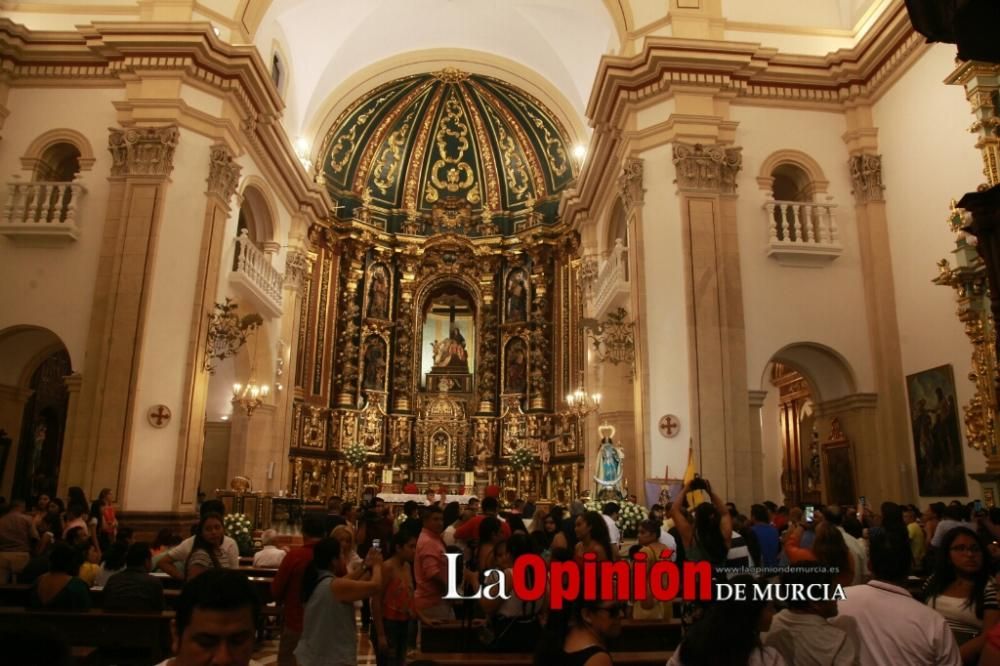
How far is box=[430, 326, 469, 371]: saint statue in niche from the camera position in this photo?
27188mm

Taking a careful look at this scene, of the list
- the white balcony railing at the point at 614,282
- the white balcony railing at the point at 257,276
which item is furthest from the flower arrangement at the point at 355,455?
the white balcony railing at the point at 614,282

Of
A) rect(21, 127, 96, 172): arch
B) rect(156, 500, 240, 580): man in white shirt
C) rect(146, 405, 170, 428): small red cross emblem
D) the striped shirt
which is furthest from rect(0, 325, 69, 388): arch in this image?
the striped shirt

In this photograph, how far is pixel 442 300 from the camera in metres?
28.3

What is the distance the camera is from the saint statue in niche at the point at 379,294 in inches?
1047

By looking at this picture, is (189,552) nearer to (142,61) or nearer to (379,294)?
(142,61)

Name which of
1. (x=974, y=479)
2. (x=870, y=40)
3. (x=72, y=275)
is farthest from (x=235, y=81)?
(x=974, y=479)

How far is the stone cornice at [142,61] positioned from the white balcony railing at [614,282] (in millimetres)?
8410

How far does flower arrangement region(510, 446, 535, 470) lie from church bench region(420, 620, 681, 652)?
1792cm

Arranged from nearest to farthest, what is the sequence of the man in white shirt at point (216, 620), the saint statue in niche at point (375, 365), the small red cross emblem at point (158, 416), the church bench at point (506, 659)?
the man in white shirt at point (216, 620)
the church bench at point (506, 659)
the small red cross emblem at point (158, 416)
the saint statue in niche at point (375, 365)

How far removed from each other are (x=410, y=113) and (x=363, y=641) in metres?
20.5

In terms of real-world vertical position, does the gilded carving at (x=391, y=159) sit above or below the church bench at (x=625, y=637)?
above

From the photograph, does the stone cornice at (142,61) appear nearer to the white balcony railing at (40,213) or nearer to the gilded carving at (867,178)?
the white balcony railing at (40,213)

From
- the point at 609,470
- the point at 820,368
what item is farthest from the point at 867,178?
the point at 609,470

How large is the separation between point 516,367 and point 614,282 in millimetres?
9812
